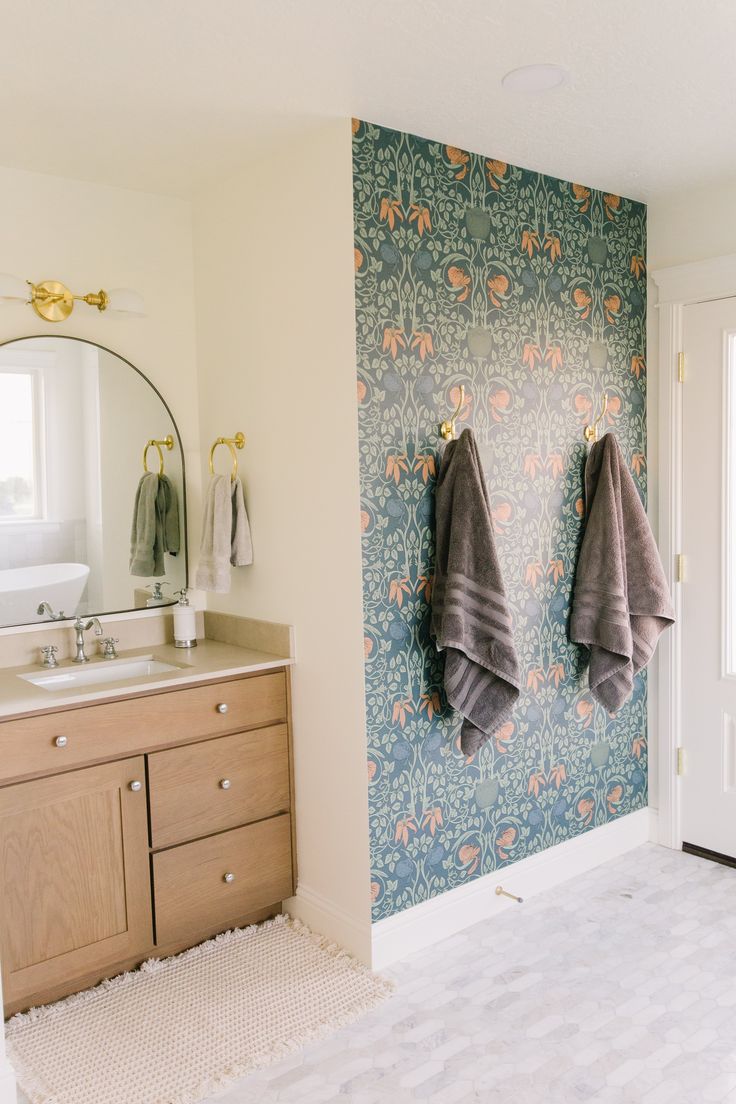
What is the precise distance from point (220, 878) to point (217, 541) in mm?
1020

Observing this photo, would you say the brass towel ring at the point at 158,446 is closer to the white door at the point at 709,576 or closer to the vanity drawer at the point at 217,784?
the vanity drawer at the point at 217,784

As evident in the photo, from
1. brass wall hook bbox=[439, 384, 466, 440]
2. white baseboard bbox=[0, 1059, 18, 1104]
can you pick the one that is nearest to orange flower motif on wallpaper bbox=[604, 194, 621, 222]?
brass wall hook bbox=[439, 384, 466, 440]

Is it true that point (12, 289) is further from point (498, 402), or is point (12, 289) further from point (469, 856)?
point (469, 856)

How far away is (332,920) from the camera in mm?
2768

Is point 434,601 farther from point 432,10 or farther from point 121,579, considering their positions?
point 432,10

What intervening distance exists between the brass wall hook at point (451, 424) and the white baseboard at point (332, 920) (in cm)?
136

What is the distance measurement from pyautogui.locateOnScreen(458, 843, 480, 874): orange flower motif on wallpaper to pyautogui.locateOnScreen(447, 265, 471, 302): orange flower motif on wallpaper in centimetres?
167

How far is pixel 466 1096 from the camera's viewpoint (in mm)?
2080

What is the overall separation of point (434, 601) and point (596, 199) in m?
1.54

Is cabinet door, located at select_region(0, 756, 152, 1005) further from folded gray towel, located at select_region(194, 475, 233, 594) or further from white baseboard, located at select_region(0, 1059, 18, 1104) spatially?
folded gray towel, located at select_region(194, 475, 233, 594)

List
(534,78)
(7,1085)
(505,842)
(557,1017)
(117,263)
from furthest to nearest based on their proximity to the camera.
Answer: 1. (117,263)
2. (505,842)
3. (557,1017)
4. (534,78)
5. (7,1085)

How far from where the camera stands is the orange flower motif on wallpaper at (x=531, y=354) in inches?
116

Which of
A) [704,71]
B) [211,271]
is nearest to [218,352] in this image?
[211,271]

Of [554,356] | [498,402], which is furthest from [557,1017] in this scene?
[554,356]
